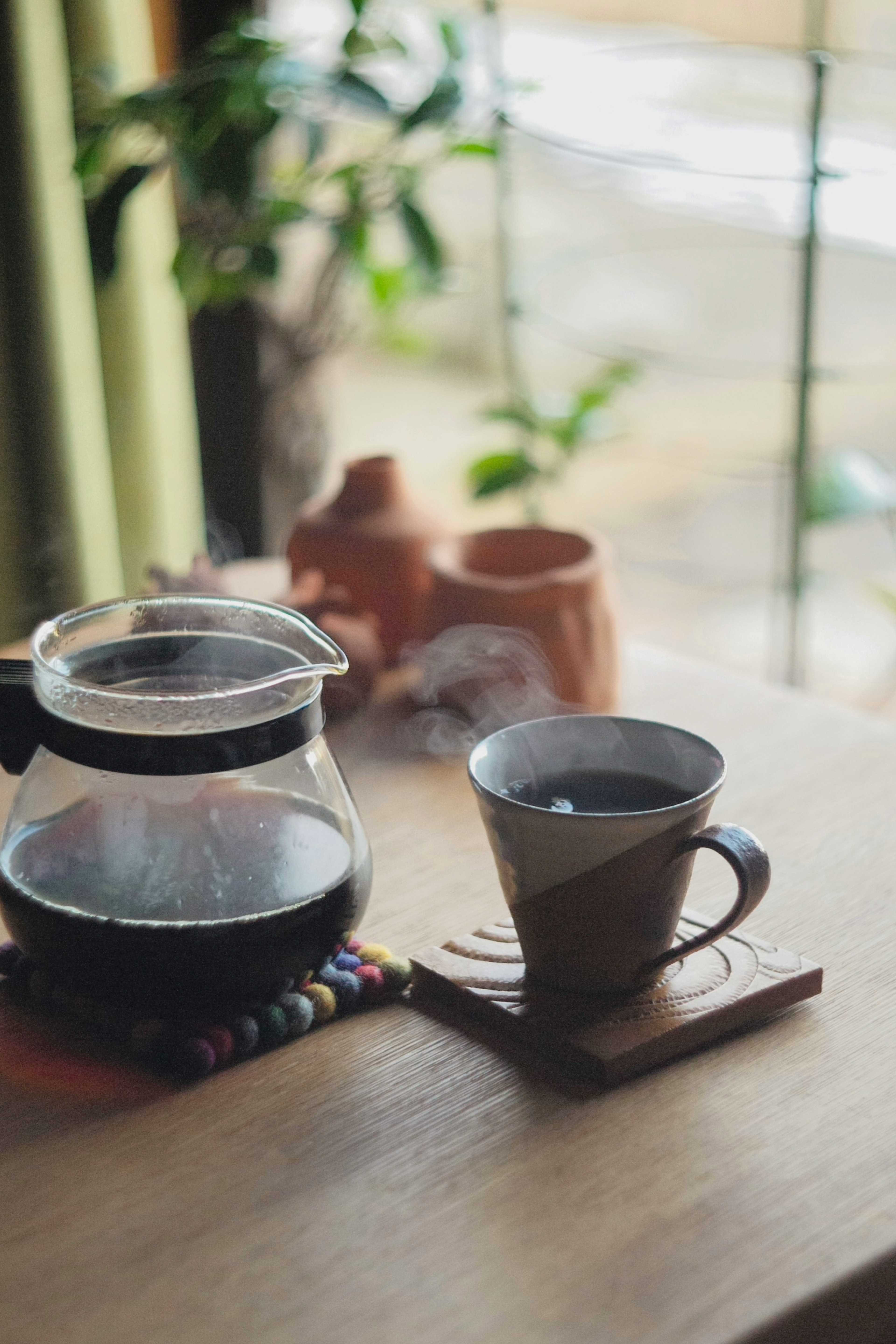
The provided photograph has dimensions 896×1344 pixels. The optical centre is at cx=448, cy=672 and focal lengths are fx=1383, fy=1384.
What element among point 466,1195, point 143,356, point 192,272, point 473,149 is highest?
point 473,149

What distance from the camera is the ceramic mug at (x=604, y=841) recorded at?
1.94 feet

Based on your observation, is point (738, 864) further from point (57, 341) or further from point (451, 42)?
point (57, 341)

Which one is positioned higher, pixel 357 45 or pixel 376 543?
pixel 357 45

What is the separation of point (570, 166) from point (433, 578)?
1.02 metres

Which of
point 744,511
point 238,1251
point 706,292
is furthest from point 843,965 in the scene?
point 744,511

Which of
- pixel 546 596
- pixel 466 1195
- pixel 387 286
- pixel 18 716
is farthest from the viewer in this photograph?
pixel 387 286

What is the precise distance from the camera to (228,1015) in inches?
24.5

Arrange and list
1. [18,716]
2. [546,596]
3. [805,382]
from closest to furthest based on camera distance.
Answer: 1. [18,716]
2. [546,596]
3. [805,382]

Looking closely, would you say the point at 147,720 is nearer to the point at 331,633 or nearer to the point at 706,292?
the point at 331,633

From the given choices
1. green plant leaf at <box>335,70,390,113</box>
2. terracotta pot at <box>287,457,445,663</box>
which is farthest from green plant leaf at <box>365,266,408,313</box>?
terracotta pot at <box>287,457,445,663</box>

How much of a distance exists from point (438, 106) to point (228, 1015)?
0.89 m

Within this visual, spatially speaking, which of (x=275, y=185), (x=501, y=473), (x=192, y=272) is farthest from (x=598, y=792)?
(x=275, y=185)

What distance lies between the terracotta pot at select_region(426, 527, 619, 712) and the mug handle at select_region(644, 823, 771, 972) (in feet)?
1.05

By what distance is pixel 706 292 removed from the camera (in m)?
1.88
